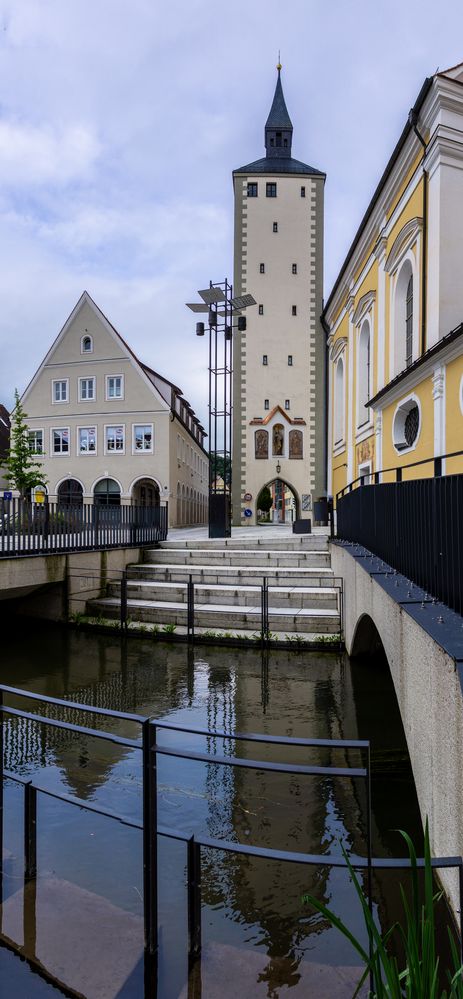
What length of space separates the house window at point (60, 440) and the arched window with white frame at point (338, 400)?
595 inches

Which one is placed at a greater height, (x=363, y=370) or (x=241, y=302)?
(x=241, y=302)

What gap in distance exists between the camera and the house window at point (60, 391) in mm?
35125

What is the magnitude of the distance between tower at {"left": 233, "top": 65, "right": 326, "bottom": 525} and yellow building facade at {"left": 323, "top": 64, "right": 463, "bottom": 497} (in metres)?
11.8

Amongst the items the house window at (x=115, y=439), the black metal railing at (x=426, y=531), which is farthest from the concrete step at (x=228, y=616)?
the house window at (x=115, y=439)

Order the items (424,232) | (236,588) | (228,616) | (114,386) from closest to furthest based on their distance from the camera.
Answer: (228,616) → (236,588) → (424,232) → (114,386)

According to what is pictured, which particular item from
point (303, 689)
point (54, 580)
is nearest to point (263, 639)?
point (303, 689)

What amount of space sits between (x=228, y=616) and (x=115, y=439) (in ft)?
74.1

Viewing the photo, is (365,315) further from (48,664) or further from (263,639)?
(48,664)

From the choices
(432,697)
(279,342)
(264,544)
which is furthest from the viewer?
(279,342)

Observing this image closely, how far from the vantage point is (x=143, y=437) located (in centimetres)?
3334

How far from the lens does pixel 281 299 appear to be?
1331 inches

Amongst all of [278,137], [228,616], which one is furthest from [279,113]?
[228,616]

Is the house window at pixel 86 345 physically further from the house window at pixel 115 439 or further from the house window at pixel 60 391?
the house window at pixel 115 439

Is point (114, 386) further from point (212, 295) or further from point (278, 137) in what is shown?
point (278, 137)
